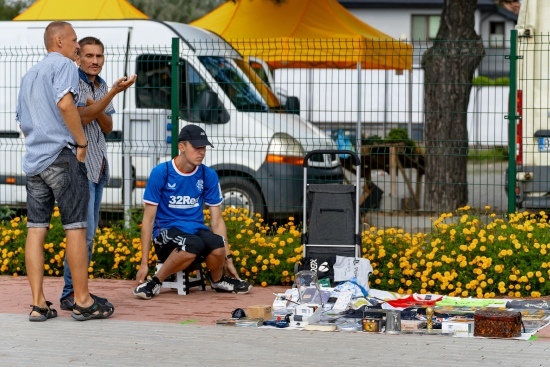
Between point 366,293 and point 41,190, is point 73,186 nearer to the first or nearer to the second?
point 41,190

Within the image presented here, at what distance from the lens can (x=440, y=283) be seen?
31.8 ft

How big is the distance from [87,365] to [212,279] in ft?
9.67

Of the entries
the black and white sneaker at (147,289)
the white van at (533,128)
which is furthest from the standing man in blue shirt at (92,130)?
the white van at (533,128)

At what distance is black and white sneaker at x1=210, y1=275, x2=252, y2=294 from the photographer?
972cm

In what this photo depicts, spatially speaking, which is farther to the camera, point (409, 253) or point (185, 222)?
point (409, 253)

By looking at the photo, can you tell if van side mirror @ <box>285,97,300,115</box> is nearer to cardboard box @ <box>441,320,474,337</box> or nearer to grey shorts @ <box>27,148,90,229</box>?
grey shorts @ <box>27,148,90,229</box>

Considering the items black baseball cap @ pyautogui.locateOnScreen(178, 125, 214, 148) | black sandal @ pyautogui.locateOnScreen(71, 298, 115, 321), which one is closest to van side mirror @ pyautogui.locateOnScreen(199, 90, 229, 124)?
black baseball cap @ pyautogui.locateOnScreen(178, 125, 214, 148)

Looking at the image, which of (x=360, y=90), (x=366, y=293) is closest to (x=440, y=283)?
(x=366, y=293)

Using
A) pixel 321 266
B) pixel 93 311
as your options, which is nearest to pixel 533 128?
pixel 321 266

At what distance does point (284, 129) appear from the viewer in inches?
461

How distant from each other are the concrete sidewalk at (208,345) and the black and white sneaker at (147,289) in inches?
17.6

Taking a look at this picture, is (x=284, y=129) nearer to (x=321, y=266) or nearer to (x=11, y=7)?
(x=321, y=266)

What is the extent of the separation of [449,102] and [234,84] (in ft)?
10.2

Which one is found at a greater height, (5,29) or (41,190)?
(5,29)
